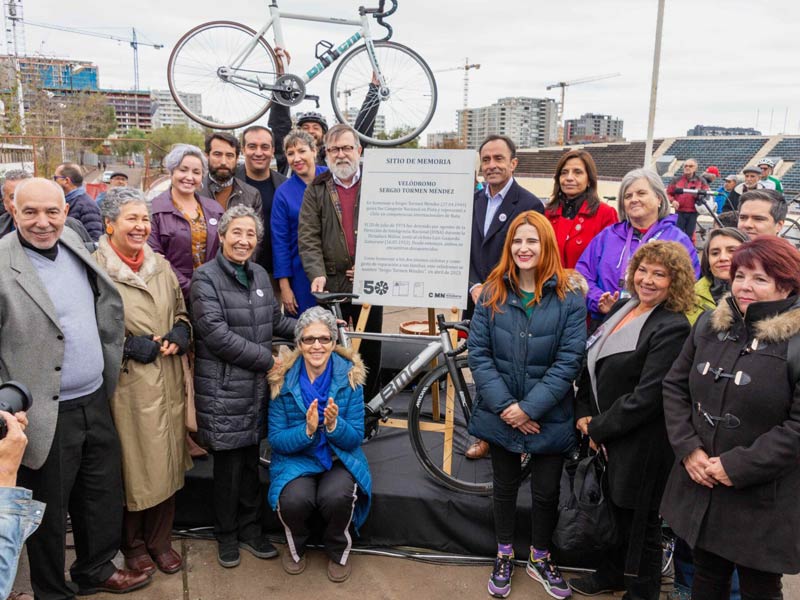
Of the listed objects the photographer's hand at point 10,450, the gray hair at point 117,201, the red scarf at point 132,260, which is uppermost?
the gray hair at point 117,201

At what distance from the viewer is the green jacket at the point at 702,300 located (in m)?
2.50

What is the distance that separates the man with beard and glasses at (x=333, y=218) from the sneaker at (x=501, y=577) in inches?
69.5

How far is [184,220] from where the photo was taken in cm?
330

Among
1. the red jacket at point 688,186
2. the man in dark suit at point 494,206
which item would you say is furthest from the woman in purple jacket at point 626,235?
the red jacket at point 688,186

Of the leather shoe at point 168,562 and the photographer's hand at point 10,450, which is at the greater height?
the photographer's hand at point 10,450

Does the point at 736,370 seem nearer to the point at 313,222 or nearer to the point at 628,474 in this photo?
the point at 628,474

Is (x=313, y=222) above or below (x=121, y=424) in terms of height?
above

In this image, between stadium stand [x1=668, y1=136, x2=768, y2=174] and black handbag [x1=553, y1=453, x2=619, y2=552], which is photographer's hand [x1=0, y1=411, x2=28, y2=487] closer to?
black handbag [x1=553, y1=453, x2=619, y2=552]

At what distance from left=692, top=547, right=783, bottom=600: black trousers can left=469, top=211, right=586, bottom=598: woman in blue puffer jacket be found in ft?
2.29

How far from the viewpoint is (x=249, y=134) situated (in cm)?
395

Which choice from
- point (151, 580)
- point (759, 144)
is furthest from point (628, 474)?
point (759, 144)

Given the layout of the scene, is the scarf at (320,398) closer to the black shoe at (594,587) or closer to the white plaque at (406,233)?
the white plaque at (406,233)

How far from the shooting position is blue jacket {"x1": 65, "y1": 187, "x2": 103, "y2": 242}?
565cm

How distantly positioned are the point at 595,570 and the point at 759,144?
50.0m
